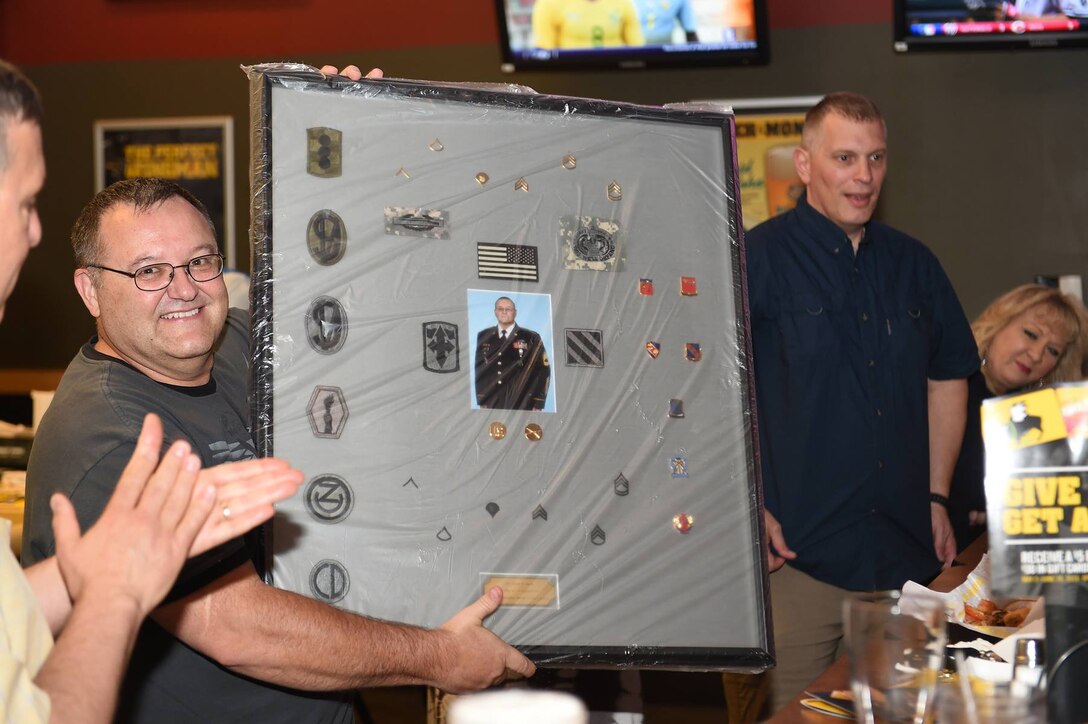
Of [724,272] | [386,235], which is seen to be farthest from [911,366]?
[386,235]

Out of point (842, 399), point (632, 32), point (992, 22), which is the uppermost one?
point (632, 32)

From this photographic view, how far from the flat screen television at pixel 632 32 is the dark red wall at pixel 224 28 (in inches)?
14.6

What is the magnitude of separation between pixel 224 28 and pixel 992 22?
3091 millimetres

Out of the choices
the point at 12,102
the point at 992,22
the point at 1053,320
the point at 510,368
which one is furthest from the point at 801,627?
the point at 992,22

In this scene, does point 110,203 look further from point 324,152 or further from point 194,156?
point 194,156

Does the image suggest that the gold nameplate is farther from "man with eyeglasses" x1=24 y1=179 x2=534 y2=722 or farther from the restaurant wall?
the restaurant wall

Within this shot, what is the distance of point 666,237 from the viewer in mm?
2020

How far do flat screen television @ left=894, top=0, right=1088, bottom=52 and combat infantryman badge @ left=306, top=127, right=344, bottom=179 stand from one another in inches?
115

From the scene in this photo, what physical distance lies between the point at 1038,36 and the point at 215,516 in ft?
12.1

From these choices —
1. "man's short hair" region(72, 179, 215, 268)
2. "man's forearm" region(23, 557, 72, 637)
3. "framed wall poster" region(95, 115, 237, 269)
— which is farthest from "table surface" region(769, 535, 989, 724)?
"framed wall poster" region(95, 115, 237, 269)

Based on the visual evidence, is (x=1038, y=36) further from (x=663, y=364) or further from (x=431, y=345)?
(x=431, y=345)

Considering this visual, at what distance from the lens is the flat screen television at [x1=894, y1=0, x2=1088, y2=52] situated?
13.0 feet

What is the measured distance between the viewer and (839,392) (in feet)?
8.86

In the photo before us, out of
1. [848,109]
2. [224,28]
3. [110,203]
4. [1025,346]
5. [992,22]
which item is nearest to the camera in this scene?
[110,203]
